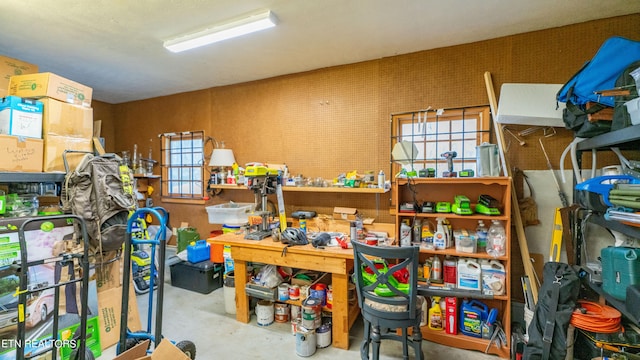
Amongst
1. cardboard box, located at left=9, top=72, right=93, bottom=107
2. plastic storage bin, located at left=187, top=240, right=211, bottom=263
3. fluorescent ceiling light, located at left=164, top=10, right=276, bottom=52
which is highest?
fluorescent ceiling light, located at left=164, top=10, right=276, bottom=52

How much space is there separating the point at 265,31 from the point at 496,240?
2870 mm

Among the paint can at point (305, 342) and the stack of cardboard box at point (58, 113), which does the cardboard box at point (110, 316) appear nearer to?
the stack of cardboard box at point (58, 113)

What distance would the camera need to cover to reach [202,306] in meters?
3.14

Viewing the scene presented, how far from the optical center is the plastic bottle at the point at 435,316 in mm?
2545

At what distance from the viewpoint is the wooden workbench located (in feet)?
7.84

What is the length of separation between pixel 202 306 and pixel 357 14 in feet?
11.4

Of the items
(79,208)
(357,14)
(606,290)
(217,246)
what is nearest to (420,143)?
(357,14)

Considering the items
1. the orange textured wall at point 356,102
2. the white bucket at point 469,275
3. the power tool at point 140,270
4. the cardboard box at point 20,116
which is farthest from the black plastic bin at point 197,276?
the white bucket at point 469,275

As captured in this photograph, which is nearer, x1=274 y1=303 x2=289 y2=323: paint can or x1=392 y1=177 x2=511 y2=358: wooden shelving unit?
x1=392 y1=177 x2=511 y2=358: wooden shelving unit

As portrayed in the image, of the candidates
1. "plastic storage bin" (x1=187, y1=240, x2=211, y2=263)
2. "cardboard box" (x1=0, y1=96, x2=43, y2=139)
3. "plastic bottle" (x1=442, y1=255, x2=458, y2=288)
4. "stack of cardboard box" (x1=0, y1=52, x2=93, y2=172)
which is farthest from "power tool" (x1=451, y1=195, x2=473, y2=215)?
"cardboard box" (x1=0, y1=96, x2=43, y2=139)

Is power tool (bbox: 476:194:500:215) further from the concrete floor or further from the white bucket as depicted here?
the concrete floor

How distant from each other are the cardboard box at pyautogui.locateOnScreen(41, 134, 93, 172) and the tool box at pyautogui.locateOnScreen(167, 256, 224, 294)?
1.78 meters

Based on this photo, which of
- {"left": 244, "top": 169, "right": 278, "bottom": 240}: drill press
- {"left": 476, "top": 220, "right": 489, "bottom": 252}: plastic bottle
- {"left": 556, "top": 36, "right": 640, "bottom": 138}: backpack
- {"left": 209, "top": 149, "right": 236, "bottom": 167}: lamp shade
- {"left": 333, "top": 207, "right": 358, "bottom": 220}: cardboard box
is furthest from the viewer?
{"left": 209, "top": 149, "right": 236, "bottom": 167}: lamp shade

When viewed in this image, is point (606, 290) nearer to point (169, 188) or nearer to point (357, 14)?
point (357, 14)
